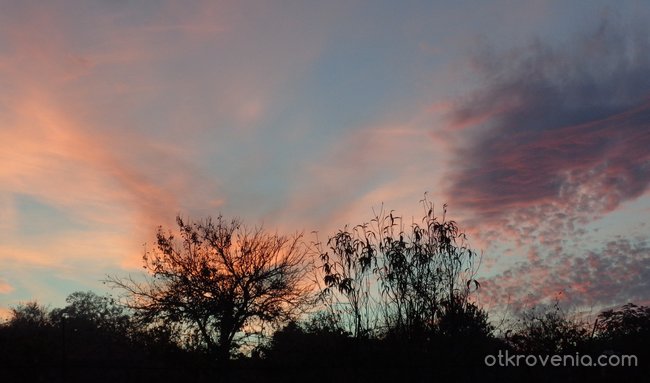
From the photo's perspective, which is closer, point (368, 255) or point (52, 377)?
point (368, 255)

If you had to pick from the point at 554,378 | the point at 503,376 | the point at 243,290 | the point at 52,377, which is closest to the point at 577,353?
the point at 554,378

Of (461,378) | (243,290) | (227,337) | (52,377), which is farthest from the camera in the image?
(243,290)

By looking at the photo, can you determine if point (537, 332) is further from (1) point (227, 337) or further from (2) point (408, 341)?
(1) point (227, 337)

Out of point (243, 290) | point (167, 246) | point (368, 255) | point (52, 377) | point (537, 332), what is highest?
point (167, 246)

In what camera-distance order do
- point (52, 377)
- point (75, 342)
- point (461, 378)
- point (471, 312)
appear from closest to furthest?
point (461, 378) < point (471, 312) < point (52, 377) < point (75, 342)

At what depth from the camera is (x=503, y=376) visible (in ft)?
39.1

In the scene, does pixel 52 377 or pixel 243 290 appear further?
pixel 243 290

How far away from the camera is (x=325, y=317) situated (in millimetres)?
13648

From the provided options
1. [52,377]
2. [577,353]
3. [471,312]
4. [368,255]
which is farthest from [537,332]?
[52,377]

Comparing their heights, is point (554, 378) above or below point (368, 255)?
below

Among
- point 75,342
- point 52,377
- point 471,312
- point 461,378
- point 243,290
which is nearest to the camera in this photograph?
point 461,378

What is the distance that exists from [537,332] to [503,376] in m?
2.14

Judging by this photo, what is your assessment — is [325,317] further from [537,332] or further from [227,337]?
[227,337]

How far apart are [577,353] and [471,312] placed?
2.35 metres
